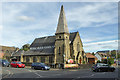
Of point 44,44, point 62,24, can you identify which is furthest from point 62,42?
point 44,44

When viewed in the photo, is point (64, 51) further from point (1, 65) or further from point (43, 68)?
point (1, 65)

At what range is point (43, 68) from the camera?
94.0 ft

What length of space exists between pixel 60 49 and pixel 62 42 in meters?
2.23

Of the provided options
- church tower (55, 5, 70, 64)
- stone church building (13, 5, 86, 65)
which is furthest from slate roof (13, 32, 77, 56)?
church tower (55, 5, 70, 64)

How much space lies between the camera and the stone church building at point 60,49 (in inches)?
1628

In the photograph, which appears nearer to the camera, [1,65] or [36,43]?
[1,65]

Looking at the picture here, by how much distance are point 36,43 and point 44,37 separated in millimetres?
3975

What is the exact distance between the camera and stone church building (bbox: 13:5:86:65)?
41344mm

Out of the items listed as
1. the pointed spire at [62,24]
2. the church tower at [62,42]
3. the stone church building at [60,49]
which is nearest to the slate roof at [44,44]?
the stone church building at [60,49]

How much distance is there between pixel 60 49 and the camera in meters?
41.7

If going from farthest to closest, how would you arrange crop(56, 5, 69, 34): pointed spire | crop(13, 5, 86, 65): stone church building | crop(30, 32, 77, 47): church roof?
crop(30, 32, 77, 47): church roof → crop(56, 5, 69, 34): pointed spire → crop(13, 5, 86, 65): stone church building

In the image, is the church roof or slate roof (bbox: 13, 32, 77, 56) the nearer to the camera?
slate roof (bbox: 13, 32, 77, 56)

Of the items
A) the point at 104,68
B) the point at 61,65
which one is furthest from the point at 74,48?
→ the point at 104,68

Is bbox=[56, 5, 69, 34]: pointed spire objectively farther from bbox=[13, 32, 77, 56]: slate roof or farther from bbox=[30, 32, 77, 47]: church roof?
bbox=[13, 32, 77, 56]: slate roof
